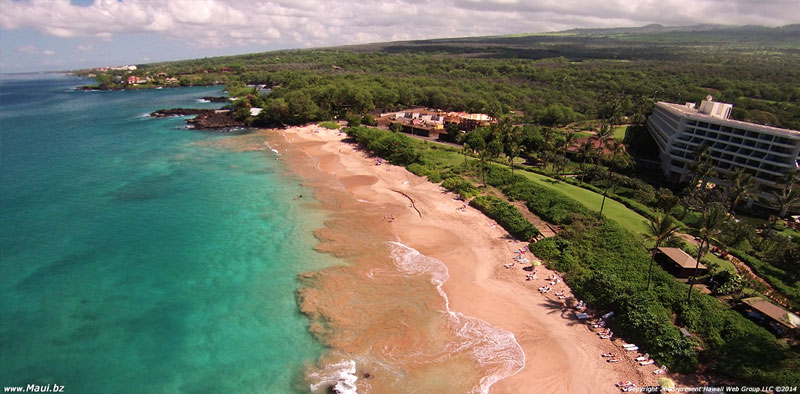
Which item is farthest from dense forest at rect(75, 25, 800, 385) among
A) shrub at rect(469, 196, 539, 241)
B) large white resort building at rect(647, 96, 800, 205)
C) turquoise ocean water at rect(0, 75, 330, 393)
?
turquoise ocean water at rect(0, 75, 330, 393)

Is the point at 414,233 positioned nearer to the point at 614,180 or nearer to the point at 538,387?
the point at 538,387

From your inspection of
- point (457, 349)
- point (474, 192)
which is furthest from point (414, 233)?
point (457, 349)

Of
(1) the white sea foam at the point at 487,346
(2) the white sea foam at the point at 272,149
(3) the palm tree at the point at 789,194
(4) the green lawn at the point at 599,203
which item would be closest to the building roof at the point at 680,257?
(4) the green lawn at the point at 599,203

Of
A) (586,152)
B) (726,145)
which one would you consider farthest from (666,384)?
(726,145)

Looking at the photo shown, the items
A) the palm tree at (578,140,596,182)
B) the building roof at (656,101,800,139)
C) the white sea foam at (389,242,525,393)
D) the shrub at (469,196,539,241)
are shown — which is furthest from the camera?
the palm tree at (578,140,596,182)

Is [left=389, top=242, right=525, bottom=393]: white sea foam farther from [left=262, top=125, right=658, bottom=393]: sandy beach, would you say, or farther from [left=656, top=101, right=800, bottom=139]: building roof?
[left=656, top=101, right=800, bottom=139]: building roof

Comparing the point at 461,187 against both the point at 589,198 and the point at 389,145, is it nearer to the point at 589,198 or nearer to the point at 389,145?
the point at 589,198
